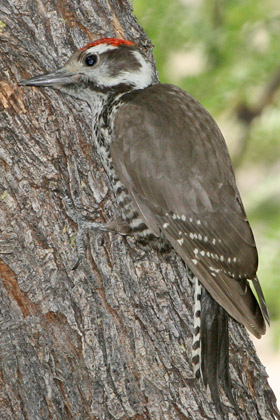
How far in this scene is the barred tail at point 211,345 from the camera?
2.72 m

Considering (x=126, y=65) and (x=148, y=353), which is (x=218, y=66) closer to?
(x=126, y=65)

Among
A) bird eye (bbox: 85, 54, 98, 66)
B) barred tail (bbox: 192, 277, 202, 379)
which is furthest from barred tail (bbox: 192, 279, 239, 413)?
bird eye (bbox: 85, 54, 98, 66)

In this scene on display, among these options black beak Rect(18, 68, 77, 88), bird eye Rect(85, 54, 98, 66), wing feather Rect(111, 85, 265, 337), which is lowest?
wing feather Rect(111, 85, 265, 337)

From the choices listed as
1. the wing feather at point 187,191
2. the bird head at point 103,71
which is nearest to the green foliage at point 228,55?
the bird head at point 103,71

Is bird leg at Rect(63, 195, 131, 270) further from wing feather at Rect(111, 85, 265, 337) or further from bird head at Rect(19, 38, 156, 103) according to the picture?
bird head at Rect(19, 38, 156, 103)

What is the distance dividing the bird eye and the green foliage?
5.24 feet

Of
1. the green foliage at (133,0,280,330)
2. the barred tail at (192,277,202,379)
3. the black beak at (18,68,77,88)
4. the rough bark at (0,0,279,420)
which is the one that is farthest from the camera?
the green foliage at (133,0,280,330)

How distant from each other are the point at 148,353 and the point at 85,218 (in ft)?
2.14

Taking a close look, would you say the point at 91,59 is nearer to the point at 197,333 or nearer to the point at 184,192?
the point at 184,192

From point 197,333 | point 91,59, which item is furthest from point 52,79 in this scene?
point 197,333

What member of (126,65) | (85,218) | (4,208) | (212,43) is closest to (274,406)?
(85,218)

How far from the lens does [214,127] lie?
331cm

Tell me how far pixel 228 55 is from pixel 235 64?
10 centimetres

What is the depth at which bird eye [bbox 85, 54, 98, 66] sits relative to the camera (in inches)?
132
